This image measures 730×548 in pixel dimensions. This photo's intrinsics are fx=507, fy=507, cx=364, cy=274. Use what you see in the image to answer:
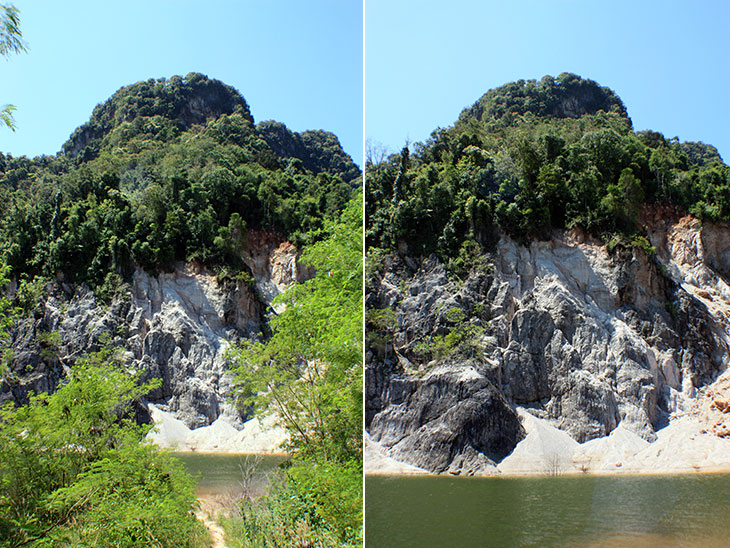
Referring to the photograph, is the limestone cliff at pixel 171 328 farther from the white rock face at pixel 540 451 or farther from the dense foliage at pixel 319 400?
the white rock face at pixel 540 451

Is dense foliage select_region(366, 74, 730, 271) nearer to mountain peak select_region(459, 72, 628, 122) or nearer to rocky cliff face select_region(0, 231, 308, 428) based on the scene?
mountain peak select_region(459, 72, 628, 122)

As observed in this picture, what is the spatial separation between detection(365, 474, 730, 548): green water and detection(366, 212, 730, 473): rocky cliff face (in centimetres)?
82

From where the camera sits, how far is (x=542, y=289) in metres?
9.41

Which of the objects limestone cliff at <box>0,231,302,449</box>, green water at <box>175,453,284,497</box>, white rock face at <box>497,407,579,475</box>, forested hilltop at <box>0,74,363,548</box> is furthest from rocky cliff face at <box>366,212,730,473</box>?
limestone cliff at <box>0,231,302,449</box>

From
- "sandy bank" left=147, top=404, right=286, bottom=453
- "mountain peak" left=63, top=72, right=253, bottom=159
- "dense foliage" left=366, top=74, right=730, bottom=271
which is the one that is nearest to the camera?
"mountain peak" left=63, top=72, right=253, bottom=159

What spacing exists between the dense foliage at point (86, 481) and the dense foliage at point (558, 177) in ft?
14.2

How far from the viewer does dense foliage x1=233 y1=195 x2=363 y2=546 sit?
224 centimetres

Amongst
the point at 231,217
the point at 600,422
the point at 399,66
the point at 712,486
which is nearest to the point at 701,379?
the point at 600,422

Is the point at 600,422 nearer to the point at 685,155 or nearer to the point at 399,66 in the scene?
the point at 685,155

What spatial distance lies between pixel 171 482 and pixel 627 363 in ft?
26.4

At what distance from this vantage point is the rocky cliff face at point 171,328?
3.68 m

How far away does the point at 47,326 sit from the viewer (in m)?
4.09

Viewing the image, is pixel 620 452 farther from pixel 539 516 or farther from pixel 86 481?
pixel 86 481

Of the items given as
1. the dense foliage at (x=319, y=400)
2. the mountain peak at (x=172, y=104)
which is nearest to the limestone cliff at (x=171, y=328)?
the dense foliage at (x=319, y=400)
